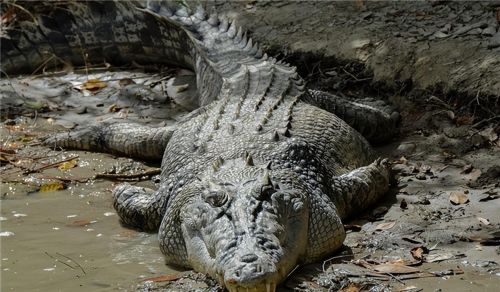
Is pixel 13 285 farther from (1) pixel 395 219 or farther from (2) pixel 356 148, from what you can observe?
(2) pixel 356 148

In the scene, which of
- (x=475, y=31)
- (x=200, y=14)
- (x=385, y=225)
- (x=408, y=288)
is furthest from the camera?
(x=200, y=14)

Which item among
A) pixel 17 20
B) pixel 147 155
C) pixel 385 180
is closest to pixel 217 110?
pixel 147 155

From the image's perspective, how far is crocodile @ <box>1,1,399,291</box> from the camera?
420 cm

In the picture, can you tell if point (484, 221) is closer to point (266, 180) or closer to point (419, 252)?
point (419, 252)

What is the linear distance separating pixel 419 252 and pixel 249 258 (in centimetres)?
114

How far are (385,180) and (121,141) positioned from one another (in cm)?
226

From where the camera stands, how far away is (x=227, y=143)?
520 cm

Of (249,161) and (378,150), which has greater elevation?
(249,161)

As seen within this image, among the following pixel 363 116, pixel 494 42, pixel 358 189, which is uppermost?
pixel 494 42

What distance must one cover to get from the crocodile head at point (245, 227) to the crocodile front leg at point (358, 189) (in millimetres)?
438

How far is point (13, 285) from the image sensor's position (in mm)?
4289

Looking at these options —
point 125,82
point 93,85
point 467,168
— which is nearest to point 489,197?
point 467,168

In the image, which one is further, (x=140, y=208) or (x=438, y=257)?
(x=140, y=208)

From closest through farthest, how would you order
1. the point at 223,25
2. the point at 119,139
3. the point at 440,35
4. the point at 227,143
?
the point at 227,143 < the point at 119,139 < the point at 440,35 < the point at 223,25
